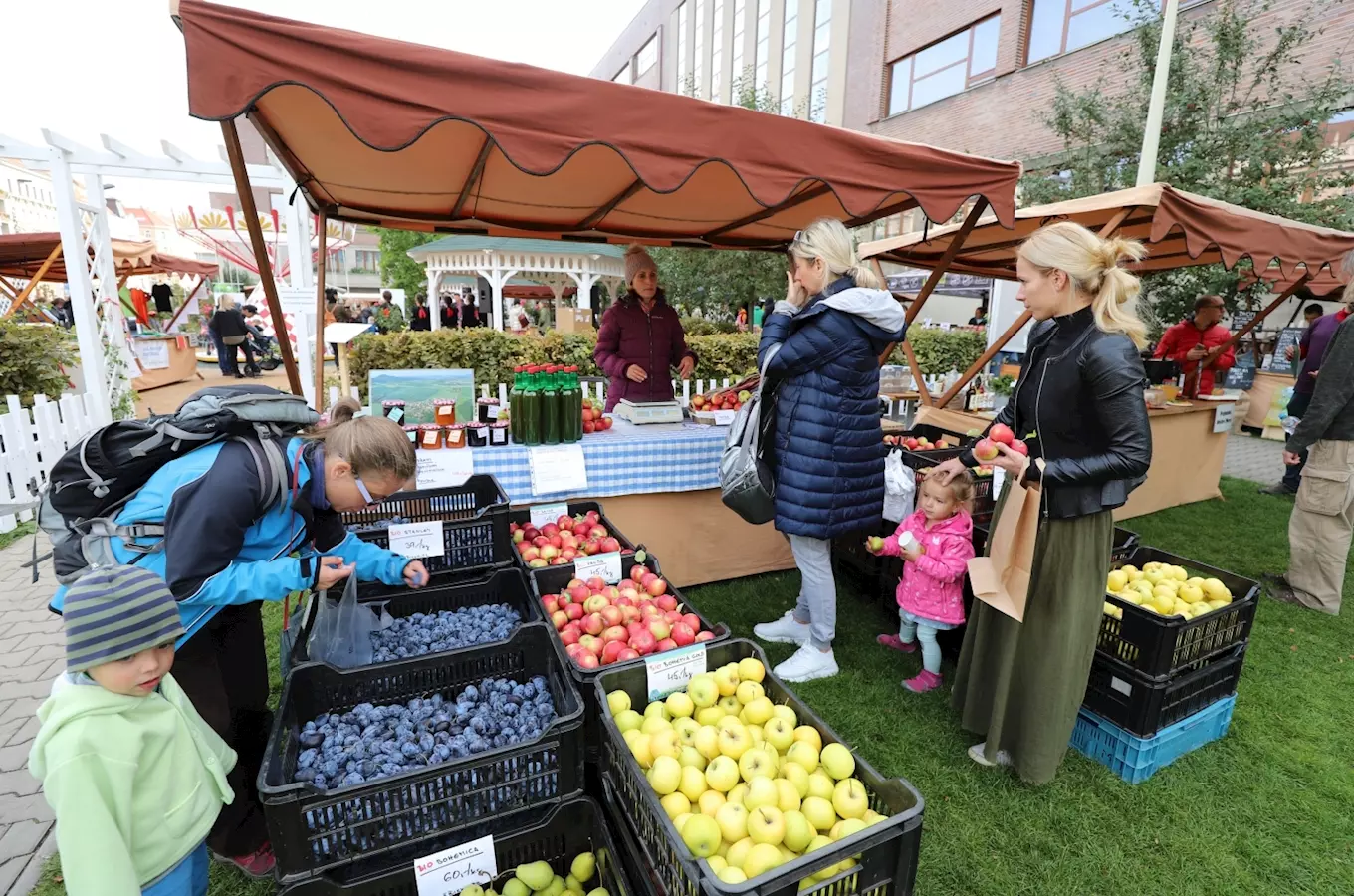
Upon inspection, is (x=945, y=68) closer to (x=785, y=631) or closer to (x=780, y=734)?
(x=785, y=631)

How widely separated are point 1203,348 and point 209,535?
8.03m

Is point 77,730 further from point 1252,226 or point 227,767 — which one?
point 1252,226

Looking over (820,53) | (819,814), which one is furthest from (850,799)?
(820,53)

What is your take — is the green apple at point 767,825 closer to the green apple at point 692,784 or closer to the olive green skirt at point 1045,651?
the green apple at point 692,784

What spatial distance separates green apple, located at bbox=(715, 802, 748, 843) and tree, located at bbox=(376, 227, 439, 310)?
32337mm

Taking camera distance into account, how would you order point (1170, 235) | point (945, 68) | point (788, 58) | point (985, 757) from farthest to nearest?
point (788, 58) → point (945, 68) → point (1170, 235) → point (985, 757)

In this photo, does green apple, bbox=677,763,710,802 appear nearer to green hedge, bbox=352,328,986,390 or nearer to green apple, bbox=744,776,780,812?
green apple, bbox=744,776,780,812

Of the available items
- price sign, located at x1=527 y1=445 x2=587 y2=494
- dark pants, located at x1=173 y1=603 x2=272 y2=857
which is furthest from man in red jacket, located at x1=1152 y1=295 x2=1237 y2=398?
dark pants, located at x1=173 y1=603 x2=272 y2=857

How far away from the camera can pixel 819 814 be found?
146 centimetres

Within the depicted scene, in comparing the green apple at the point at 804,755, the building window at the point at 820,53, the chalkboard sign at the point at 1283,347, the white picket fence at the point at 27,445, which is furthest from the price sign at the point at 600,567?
the building window at the point at 820,53

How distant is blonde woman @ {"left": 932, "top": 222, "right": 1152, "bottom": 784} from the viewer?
2.13 metres

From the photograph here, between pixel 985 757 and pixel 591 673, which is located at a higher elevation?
pixel 591 673

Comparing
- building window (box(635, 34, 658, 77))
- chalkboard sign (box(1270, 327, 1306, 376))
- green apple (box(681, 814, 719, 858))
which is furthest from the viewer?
building window (box(635, 34, 658, 77))

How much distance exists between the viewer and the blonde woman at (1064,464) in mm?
2127
